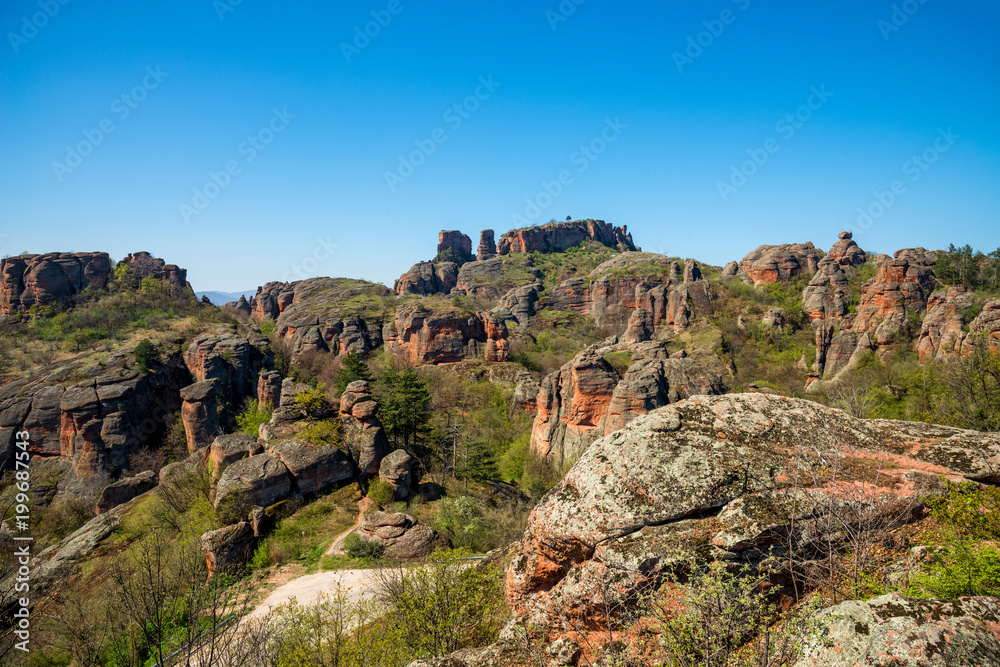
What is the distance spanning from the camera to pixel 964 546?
4.97 m

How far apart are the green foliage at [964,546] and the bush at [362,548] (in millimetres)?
17284

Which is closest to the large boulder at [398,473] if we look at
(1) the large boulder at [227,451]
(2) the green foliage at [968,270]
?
(1) the large boulder at [227,451]

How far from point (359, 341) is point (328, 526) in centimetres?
5097

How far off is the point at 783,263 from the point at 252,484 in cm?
7195

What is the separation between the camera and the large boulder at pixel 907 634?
3.31m

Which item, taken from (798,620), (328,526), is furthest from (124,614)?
(798,620)

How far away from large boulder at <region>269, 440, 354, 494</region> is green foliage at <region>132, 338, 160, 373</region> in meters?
35.8

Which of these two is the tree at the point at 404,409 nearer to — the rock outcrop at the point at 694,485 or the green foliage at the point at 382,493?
the green foliage at the point at 382,493

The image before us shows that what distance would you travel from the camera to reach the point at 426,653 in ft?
29.2

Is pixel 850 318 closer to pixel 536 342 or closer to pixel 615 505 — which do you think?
pixel 536 342

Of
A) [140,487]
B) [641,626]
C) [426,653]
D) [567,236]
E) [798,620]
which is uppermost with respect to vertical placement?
[567,236]

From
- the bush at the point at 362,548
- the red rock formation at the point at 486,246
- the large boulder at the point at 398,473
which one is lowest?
the bush at the point at 362,548

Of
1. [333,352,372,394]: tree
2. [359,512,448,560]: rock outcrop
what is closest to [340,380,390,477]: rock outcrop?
[359,512,448,560]: rock outcrop

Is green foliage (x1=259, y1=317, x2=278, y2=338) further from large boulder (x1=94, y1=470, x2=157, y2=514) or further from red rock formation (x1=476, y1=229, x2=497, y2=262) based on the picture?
red rock formation (x1=476, y1=229, x2=497, y2=262)
